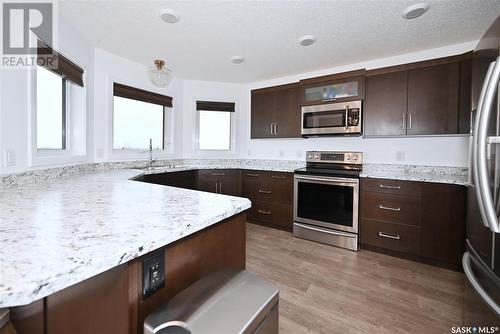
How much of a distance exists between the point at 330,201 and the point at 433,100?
1.59 meters

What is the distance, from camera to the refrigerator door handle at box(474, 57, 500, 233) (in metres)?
1.01

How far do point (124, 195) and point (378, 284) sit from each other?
7.05 ft

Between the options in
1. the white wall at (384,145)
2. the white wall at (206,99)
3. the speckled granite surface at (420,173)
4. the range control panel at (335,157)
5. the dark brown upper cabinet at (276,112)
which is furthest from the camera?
the white wall at (206,99)

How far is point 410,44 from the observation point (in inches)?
98.7

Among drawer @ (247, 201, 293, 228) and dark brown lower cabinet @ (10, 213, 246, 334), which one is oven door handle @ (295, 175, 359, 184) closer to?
drawer @ (247, 201, 293, 228)

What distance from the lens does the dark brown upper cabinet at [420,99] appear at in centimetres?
235

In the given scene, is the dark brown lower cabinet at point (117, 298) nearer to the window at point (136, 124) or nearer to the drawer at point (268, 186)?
the drawer at point (268, 186)

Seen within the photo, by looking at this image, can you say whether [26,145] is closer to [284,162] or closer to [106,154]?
[106,154]

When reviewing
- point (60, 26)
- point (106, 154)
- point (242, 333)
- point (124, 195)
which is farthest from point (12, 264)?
point (106, 154)

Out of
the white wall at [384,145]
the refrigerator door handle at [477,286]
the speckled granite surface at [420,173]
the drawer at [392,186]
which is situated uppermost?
the white wall at [384,145]

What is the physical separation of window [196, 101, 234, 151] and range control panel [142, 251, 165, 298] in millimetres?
3485

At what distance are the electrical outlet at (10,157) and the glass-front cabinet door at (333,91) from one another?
3.10 m

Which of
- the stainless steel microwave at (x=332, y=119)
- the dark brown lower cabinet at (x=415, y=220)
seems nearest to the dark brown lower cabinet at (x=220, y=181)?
the stainless steel microwave at (x=332, y=119)

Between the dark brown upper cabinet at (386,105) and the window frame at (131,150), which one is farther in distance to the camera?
the window frame at (131,150)
